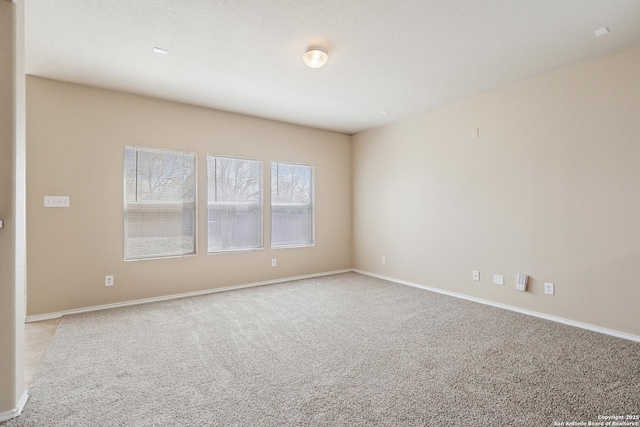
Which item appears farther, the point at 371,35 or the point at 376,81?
the point at 376,81

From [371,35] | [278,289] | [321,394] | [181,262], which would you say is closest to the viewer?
[321,394]

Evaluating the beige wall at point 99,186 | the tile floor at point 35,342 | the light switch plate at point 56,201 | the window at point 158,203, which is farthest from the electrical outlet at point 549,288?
the light switch plate at point 56,201

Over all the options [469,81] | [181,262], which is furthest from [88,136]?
[469,81]

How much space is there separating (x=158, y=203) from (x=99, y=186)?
0.67 m

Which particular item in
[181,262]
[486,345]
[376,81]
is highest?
[376,81]

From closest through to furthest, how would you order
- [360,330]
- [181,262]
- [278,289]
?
[360,330]
[181,262]
[278,289]

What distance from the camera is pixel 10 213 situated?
1826 millimetres

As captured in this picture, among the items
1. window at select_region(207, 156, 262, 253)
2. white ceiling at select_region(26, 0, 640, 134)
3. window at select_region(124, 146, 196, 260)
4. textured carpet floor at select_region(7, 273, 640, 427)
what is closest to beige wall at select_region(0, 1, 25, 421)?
textured carpet floor at select_region(7, 273, 640, 427)

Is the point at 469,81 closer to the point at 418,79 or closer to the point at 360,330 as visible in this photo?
the point at 418,79

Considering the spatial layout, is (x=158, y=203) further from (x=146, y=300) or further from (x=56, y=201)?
(x=146, y=300)

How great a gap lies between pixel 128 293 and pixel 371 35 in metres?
4.03

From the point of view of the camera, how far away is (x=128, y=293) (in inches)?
154

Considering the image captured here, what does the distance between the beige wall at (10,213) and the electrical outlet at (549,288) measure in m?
4.58

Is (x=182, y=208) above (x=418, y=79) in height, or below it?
below
